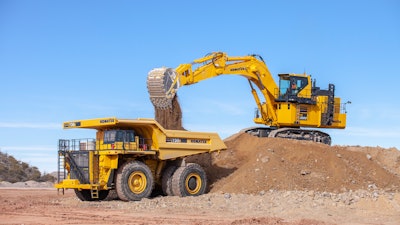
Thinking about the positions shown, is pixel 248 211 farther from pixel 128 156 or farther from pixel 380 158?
pixel 380 158

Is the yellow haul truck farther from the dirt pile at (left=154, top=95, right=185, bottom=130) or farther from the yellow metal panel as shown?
the yellow metal panel

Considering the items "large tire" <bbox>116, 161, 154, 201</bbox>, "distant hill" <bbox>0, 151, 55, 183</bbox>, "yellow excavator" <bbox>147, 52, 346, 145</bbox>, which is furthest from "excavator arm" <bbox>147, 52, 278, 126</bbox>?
"distant hill" <bbox>0, 151, 55, 183</bbox>

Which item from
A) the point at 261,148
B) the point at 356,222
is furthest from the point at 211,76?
the point at 356,222

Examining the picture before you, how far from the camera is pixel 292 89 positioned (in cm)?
3422

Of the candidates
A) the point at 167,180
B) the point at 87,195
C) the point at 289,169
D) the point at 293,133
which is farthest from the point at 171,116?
the point at 293,133

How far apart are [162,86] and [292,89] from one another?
9847 millimetres

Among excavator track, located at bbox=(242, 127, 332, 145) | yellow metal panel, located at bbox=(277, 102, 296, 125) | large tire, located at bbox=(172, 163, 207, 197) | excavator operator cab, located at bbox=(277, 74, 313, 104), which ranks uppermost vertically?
excavator operator cab, located at bbox=(277, 74, 313, 104)

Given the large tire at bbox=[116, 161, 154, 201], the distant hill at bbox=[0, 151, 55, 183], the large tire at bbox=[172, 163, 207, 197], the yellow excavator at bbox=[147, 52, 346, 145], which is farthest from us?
the distant hill at bbox=[0, 151, 55, 183]

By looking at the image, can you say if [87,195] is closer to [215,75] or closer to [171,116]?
[171,116]

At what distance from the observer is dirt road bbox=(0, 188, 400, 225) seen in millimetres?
17453

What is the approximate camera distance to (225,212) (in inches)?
797

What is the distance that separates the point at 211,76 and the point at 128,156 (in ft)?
24.2

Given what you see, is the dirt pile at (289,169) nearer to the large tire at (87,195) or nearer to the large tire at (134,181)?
the large tire at (134,181)

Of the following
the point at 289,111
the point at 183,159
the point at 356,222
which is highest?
the point at 289,111
